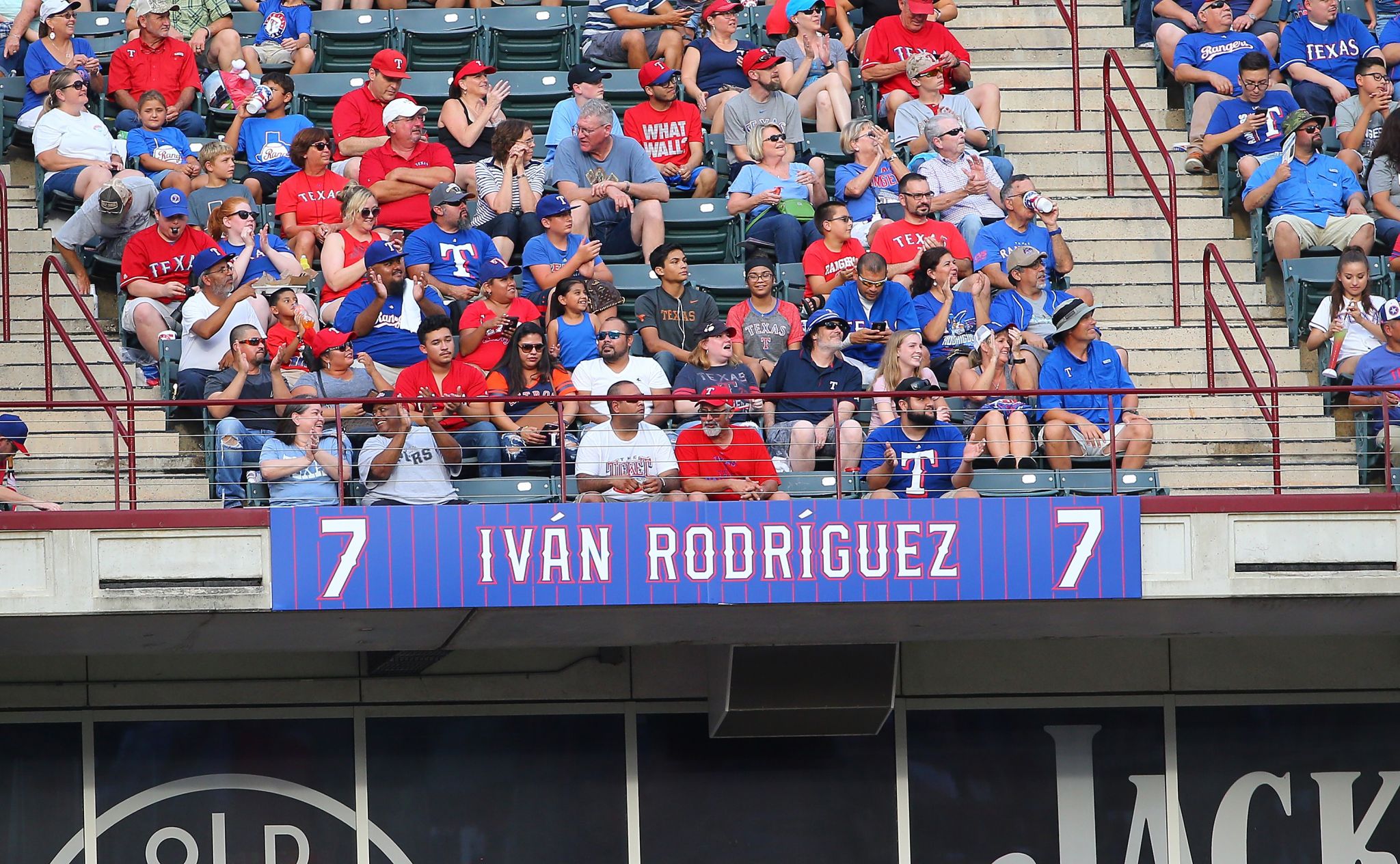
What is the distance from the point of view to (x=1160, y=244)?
13766mm

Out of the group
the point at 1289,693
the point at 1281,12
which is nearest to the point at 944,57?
the point at 1281,12

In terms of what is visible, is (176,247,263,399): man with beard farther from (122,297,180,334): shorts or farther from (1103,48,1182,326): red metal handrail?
(1103,48,1182,326): red metal handrail

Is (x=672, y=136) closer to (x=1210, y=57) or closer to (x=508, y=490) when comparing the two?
(x=508, y=490)

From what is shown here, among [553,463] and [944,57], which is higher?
[944,57]

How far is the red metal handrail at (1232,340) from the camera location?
12047 mm

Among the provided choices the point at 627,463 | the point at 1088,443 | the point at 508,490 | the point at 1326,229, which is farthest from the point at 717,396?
the point at 1326,229

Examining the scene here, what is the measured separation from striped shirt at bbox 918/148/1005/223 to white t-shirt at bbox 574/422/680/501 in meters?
3.39

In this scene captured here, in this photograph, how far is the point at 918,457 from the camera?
10.9m

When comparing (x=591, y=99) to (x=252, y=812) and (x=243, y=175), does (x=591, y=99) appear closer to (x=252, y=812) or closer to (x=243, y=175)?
(x=243, y=175)

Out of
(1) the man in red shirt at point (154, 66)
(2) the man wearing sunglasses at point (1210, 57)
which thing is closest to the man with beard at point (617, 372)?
(1) the man in red shirt at point (154, 66)

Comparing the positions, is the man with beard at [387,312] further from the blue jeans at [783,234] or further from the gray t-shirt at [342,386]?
the blue jeans at [783,234]

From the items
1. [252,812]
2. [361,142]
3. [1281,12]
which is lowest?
[252,812]

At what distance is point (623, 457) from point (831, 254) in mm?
2437

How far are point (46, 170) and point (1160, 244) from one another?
7492 millimetres
